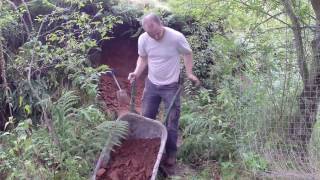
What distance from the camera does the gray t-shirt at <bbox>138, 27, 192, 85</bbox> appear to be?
4.89 metres

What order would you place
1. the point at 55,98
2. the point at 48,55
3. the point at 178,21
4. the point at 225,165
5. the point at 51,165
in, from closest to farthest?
the point at 51,165
the point at 225,165
the point at 48,55
the point at 55,98
the point at 178,21

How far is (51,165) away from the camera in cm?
471

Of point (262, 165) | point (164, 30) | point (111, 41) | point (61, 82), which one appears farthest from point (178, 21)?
point (262, 165)

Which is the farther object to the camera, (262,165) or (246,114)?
(246,114)

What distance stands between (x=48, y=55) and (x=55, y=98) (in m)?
0.69

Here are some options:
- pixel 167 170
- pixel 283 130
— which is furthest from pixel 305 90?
pixel 167 170

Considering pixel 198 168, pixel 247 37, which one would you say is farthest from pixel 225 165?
pixel 247 37

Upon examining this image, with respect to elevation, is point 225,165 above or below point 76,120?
below

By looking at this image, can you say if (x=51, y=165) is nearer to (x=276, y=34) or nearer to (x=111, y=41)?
(x=276, y=34)

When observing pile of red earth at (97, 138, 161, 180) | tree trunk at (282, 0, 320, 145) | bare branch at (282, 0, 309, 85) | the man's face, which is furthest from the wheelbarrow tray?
bare branch at (282, 0, 309, 85)

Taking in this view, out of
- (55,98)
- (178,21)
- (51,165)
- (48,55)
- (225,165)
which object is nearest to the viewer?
(51,165)

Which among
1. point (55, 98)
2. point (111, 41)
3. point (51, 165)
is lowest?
point (51, 165)

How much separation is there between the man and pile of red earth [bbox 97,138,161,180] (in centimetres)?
30

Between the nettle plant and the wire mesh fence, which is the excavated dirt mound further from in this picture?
the wire mesh fence
